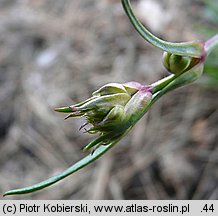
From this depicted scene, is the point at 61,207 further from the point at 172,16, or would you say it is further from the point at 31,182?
the point at 172,16

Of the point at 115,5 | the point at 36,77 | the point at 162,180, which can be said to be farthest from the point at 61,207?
the point at 115,5

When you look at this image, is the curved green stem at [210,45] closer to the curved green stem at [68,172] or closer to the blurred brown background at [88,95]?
the curved green stem at [68,172]

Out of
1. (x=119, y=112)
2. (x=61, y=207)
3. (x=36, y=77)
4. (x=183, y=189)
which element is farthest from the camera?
(x=36, y=77)

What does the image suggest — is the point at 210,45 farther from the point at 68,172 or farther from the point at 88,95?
the point at 88,95

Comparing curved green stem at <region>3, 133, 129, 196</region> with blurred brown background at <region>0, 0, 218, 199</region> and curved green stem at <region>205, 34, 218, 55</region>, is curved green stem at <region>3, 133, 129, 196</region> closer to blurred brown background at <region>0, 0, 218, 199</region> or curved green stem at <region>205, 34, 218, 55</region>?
curved green stem at <region>205, 34, 218, 55</region>

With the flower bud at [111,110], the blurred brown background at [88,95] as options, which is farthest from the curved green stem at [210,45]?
the blurred brown background at [88,95]

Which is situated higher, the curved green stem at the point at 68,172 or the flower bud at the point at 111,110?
the flower bud at the point at 111,110

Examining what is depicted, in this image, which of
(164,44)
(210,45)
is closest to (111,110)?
(164,44)
